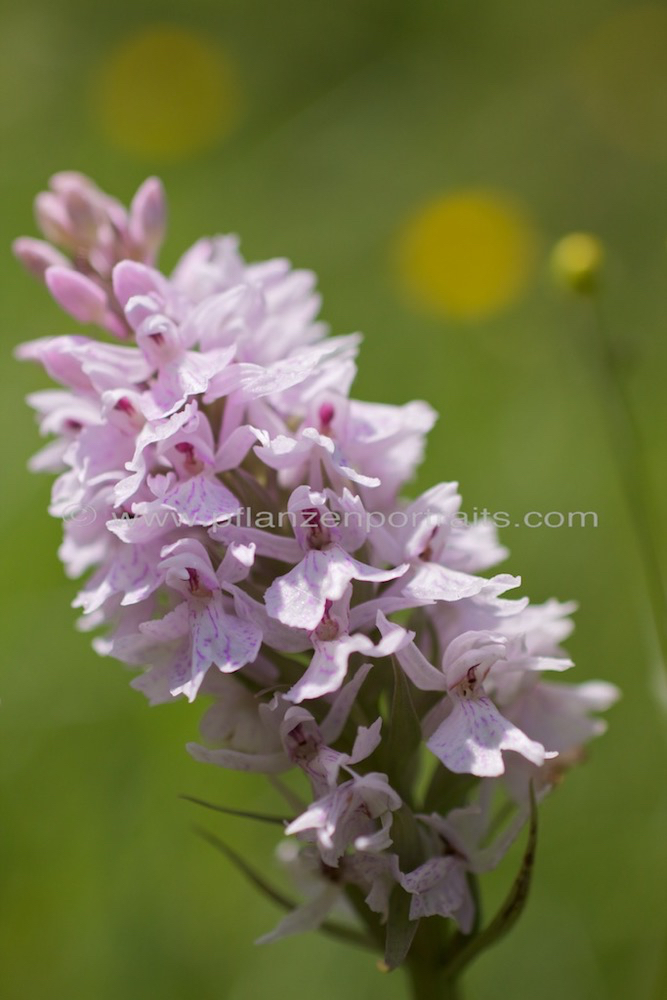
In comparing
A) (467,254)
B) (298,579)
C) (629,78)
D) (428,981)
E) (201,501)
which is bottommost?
(428,981)

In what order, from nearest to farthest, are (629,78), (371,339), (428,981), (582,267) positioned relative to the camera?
(428,981) → (582,267) → (371,339) → (629,78)

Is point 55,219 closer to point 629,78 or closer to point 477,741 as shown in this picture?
point 477,741

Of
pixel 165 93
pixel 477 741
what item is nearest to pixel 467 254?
pixel 165 93

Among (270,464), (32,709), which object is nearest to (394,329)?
(32,709)

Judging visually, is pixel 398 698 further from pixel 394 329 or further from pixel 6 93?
pixel 6 93

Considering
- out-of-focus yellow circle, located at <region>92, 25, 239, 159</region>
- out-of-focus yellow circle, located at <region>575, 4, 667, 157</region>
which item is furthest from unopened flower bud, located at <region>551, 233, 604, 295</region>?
out-of-focus yellow circle, located at <region>92, 25, 239, 159</region>
